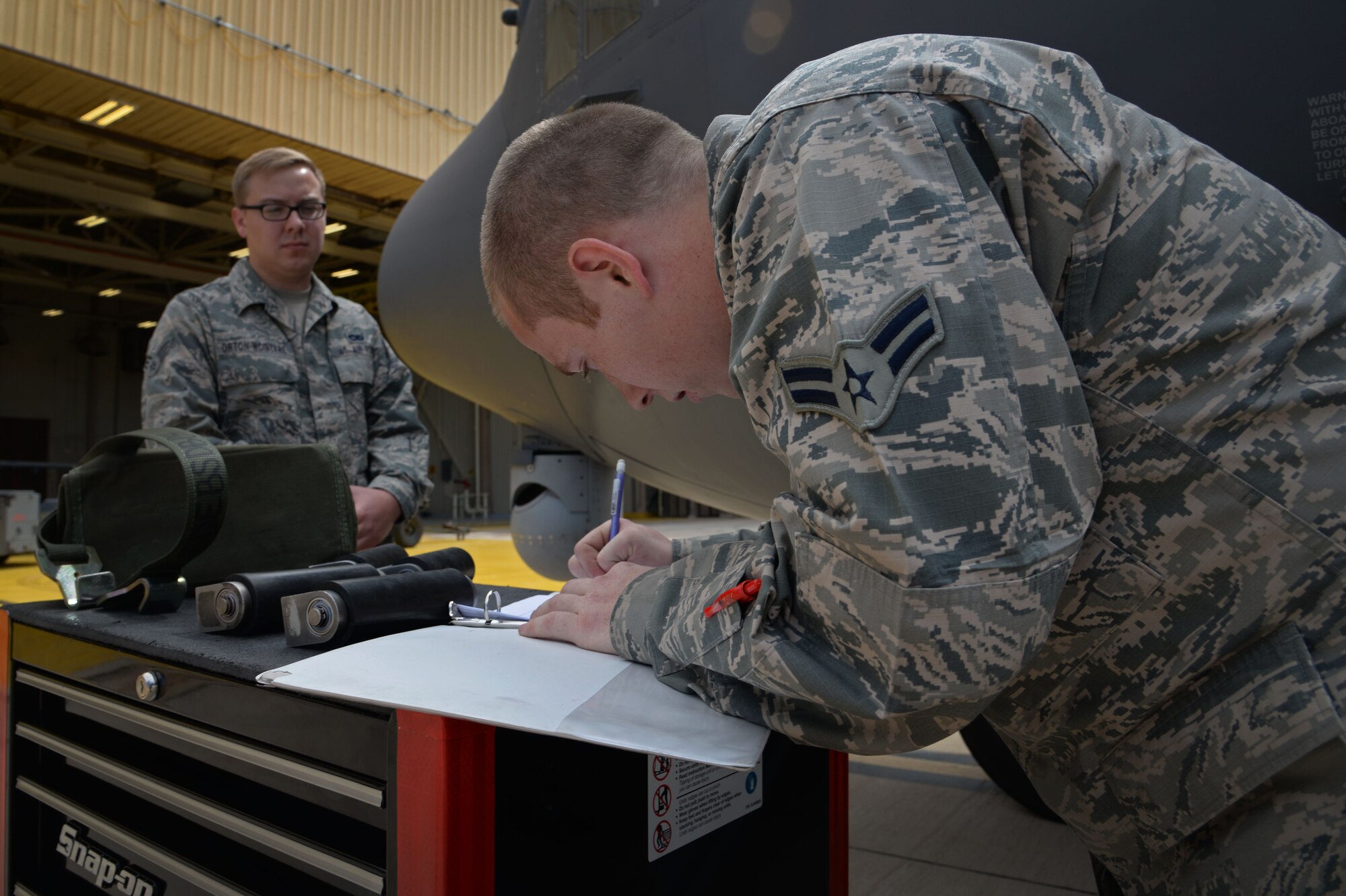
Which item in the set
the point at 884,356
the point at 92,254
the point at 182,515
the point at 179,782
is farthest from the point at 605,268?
the point at 92,254

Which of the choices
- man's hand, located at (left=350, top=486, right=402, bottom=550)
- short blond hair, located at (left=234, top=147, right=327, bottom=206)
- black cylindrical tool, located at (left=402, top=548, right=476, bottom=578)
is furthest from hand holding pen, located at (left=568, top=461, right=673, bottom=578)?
short blond hair, located at (left=234, top=147, right=327, bottom=206)

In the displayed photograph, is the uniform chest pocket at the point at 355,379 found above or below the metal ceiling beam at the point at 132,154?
below

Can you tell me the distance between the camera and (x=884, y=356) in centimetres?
65

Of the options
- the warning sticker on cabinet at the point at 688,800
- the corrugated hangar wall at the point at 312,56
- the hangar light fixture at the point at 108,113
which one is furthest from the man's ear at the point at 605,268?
the hangar light fixture at the point at 108,113

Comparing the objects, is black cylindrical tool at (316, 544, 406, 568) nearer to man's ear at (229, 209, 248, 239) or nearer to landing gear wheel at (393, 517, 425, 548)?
landing gear wheel at (393, 517, 425, 548)

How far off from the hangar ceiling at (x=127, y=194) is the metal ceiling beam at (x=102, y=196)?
0.7 inches

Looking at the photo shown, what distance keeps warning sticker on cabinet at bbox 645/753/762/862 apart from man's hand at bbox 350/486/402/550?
1.40 m

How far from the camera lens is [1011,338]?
684 millimetres

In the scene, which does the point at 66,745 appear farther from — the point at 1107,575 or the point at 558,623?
the point at 1107,575

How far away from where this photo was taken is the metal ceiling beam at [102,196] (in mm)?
11055

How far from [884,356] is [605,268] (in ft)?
1.19

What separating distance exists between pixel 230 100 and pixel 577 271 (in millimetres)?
9547

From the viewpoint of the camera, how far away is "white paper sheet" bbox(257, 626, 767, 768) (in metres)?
0.71

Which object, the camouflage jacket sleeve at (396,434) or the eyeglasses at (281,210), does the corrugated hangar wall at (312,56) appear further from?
the camouflage jacket sleeve at (396,434)
